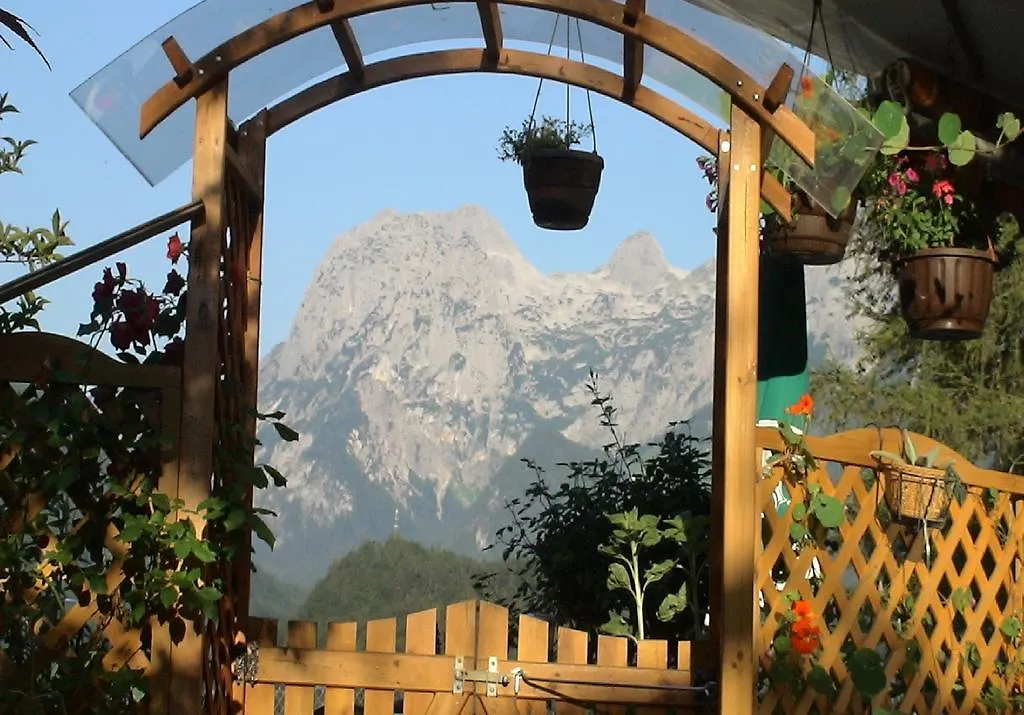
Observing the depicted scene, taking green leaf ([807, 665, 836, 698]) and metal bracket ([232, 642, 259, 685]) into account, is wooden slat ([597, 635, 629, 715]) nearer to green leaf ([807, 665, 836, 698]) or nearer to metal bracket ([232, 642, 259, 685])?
green leaf ([807, 665, 836, 698])

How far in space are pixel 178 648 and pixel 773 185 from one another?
1823 mm

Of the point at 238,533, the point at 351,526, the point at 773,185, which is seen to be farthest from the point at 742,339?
the point at 351,526

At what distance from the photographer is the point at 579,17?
114 inches

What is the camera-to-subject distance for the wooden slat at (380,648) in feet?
10.8

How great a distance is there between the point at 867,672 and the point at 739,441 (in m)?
0.75

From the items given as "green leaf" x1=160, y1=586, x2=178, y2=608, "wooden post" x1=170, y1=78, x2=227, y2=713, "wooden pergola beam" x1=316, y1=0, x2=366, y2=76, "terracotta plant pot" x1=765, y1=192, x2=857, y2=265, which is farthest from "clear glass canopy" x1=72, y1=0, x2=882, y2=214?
"green leaf" x1=160, y1=586, x2=178, y2=608

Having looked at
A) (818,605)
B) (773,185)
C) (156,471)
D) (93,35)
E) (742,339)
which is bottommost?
(818,605)

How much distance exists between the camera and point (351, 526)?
41.5ft

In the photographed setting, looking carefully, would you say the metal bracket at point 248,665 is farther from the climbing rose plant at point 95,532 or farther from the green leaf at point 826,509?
the green leaf at point 826,509

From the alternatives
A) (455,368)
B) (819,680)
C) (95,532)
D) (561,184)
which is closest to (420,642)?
(95,532)

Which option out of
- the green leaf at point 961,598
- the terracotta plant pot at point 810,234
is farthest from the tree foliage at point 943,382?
the green leaf at point 961,598

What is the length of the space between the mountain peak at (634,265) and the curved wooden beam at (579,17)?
14.6 metres

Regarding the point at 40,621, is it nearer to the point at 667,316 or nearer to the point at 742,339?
the point at 742,339

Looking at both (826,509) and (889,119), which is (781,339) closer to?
(889,119)
